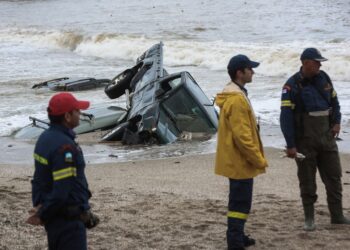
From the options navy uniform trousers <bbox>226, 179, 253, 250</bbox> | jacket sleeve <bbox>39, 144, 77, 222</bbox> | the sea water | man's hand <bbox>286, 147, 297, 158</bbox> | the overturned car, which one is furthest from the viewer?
the sea water

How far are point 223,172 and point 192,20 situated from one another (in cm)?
4436

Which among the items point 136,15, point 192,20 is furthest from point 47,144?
point 136,15

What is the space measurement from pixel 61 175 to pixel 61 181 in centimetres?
3

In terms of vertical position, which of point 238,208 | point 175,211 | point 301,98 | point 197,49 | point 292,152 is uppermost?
point 301,98

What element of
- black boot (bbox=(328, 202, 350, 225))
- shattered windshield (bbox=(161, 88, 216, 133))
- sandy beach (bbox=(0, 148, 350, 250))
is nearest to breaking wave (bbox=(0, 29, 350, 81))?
shattered windshield (bbox=(161, 88, 216, 133))

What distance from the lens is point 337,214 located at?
6152 mm

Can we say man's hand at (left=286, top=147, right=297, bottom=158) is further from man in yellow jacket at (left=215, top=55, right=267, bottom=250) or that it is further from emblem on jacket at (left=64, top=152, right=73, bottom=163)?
emblem on jacket at (left=64, top=152, right=73, bottom=163)

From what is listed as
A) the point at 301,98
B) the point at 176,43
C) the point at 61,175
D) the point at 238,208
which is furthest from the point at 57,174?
the point at 176,43

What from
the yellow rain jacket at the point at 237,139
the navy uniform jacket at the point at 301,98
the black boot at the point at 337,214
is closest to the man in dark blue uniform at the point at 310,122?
the navy uniform jacket at the point at 301,98

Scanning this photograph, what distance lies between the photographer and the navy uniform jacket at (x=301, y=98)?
19.1 feet

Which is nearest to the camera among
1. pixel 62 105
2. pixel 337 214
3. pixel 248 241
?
pixel 62 105

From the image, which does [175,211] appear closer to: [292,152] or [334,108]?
[292,152]

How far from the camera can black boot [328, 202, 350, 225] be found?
6.14 metres

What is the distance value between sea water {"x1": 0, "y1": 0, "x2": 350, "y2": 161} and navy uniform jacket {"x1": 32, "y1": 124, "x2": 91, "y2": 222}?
23.4 ft
